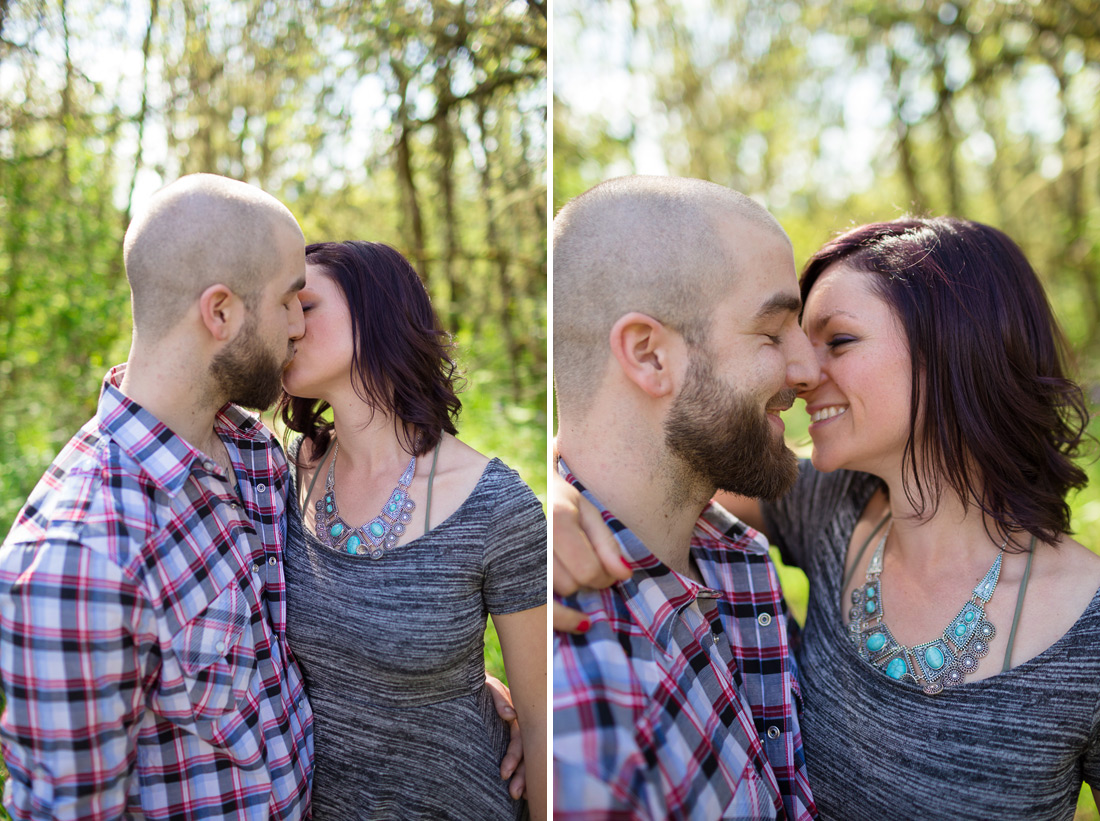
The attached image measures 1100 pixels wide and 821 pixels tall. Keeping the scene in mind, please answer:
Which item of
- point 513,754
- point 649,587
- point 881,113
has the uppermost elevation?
point 881,113

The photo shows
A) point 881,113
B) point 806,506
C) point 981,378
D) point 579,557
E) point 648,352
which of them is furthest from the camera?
point 881,113

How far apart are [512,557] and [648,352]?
514 mm

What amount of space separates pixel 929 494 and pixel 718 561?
49cm

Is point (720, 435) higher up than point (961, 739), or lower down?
higher up

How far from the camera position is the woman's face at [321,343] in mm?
1534

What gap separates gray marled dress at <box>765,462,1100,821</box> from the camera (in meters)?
1.33

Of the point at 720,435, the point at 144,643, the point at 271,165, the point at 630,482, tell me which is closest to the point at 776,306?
the point at 720,435

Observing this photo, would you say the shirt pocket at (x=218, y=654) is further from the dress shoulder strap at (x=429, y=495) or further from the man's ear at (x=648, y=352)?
the man's ear at (x=648, y=352)

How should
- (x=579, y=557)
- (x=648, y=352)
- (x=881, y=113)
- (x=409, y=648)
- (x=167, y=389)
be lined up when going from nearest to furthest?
(x=579, y=557)
(x=648, y=352)
(x=167, y=389)
(x=409, y=648)
(x=881, y=113)

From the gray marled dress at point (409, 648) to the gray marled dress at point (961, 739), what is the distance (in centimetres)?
64

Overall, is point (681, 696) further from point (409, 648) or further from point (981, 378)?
point (981, 378)

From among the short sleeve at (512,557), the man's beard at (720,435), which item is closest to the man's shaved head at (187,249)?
the short sleeve at (512,557)

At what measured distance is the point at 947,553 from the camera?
1.54 meters

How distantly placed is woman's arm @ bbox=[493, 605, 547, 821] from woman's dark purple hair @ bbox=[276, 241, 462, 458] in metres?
0.40
